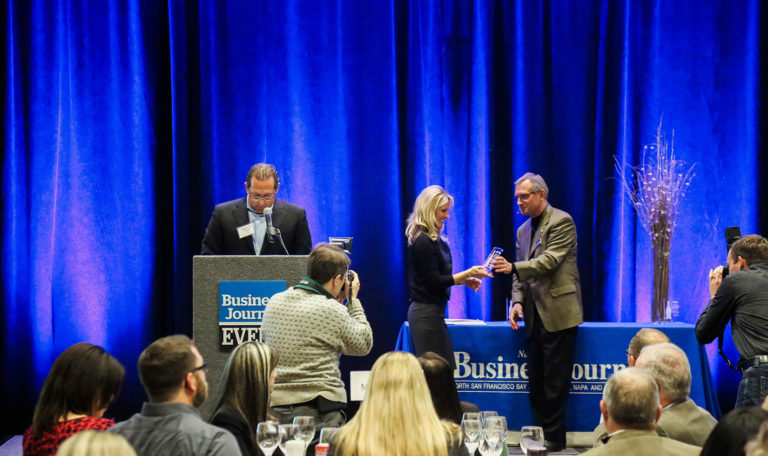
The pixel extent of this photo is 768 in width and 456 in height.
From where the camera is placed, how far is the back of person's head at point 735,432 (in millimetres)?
2039

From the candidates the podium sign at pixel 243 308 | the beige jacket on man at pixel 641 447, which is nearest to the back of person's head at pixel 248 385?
the beige jacket on man at pixel 641 447

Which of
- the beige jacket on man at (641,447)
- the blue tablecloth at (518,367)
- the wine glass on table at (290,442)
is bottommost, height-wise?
the blue tablecloth at (518,367)

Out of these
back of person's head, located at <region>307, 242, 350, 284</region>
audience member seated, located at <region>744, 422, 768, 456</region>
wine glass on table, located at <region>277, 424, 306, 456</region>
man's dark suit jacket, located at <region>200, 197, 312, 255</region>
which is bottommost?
wine glass on table, located at <region>277, 424, 306, 456</region>

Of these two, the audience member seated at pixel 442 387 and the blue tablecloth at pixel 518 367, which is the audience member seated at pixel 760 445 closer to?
the audience member seated at pixel 442 387

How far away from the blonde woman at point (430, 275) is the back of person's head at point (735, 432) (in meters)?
2.90

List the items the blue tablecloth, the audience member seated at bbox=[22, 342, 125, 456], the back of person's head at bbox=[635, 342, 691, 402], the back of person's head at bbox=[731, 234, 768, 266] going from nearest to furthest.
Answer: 1. the audience member seated at bbox=[22, 342, 125, 456]
2. the back of person's head at bbox=[635, 342, 691, 402]
3. the back of person's head at bbox=[731, 234, 768, 266]
4. the blue tablecloth

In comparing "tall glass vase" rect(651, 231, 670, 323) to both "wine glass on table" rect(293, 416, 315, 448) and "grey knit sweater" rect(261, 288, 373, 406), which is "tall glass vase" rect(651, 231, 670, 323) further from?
"wine glass on table" rect(293, 416, 315, 448)

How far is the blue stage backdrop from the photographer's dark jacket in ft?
6.02

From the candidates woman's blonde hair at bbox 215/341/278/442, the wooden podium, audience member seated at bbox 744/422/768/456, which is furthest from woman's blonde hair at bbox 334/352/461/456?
the wooden podium

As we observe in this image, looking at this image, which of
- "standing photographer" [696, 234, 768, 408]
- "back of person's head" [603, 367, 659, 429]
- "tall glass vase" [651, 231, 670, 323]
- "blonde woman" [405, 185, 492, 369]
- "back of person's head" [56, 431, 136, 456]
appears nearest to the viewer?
"back of person's head" [56, 431, 136, 456]

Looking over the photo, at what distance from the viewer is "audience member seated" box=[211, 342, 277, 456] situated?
9.20ft

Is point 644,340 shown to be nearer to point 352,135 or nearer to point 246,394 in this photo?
point 246,394

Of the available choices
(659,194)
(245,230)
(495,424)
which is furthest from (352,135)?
(495,424)

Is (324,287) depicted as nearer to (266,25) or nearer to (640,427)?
(640,427)
